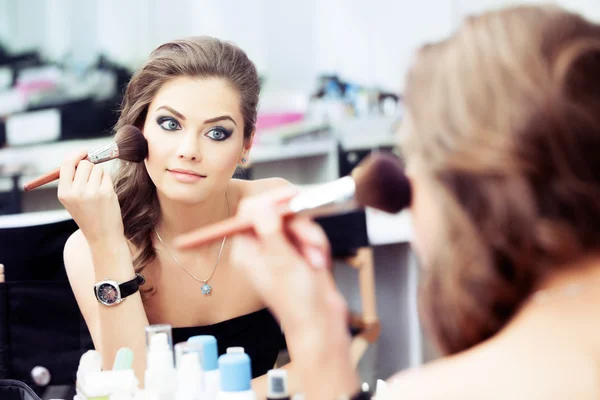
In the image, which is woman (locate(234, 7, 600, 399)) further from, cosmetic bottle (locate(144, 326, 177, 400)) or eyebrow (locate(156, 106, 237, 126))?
eyebrow (locate(156, 106, 237, 126))

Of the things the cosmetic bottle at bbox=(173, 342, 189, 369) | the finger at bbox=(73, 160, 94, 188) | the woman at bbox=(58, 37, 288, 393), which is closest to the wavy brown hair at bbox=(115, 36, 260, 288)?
the woman at bbox=(58, 37, 288, 393)

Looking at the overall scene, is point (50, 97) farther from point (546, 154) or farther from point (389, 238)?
point (546, 154)

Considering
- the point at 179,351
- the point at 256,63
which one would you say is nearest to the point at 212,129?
the point at 179,351

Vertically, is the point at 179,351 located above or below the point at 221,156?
below

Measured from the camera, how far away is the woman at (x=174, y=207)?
0.96m

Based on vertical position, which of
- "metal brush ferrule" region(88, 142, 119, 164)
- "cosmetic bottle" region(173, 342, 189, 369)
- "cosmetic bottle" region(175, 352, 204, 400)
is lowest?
"cosmetic bottle" region(175, 352, 204, 400)

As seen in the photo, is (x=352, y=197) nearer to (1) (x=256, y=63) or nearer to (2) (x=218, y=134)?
(2) (x=218, y=134)

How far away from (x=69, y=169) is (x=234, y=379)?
15.8 inches

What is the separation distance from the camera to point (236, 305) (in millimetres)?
1111

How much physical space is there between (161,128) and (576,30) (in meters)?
0.66

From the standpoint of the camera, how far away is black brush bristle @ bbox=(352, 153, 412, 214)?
22.5 inches

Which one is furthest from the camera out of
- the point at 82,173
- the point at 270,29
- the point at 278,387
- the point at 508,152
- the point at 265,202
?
the point at 270,29

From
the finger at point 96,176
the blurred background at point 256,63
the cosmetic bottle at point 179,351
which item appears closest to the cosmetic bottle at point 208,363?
the cosmetic bottle at point 179,351

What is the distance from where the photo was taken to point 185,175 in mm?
1023
